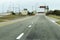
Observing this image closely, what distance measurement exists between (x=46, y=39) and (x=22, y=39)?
4.64 feet

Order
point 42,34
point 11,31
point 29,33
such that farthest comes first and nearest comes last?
point 11,31, point 29,33, point 42,34

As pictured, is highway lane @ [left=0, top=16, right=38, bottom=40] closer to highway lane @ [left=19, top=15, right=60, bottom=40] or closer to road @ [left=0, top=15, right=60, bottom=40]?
road @ [left=0, top=15, right=60, bottom=40]

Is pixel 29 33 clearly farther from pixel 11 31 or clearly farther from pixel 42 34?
pixel 11 31

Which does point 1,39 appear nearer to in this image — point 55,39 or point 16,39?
point 16,39

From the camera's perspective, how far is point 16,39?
11.5 meters

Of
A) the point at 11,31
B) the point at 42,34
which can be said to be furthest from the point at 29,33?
the point at 11,31

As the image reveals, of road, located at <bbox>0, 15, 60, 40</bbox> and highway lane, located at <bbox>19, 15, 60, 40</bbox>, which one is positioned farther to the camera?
road, located at <bbox>0, 15, 60, 40</bbox>

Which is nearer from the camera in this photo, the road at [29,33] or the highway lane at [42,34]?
the highway lane at [42,34]

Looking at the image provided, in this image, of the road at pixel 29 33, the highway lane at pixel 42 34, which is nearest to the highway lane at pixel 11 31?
the road at pixel 29 33

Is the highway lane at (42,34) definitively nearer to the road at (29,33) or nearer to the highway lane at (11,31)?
the road at (29,33)

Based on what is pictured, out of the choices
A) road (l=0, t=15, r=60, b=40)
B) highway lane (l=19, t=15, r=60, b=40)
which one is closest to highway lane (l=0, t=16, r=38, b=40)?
road (l=0, t=15, r=60, b=40)

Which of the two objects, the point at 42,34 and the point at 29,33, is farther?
the point at 29,33

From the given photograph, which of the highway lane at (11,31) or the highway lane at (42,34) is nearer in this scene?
the highway lane at (42,34)

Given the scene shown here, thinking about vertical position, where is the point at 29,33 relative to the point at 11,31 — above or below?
above
